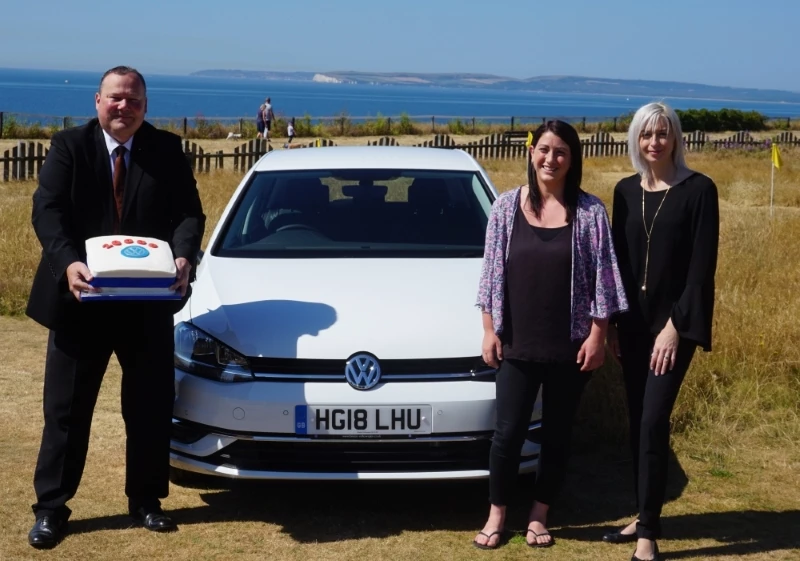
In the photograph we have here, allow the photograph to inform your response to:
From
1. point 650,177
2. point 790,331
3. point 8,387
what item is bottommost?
point 8,387

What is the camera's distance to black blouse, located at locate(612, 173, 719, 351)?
3.80m

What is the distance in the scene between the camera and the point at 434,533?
4371 millimetres

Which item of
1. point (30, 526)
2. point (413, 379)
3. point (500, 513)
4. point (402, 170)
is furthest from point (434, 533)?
point (402, 170)

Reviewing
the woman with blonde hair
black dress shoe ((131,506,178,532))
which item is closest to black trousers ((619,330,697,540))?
the woman with blonde hair

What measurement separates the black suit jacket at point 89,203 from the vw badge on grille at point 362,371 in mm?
739

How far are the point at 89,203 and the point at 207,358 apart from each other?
2.55ft

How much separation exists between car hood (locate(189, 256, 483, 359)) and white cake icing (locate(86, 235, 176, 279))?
18.5 inches

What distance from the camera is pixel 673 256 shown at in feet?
12.7

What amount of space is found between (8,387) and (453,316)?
137 inches

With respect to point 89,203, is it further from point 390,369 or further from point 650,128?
point 650,128

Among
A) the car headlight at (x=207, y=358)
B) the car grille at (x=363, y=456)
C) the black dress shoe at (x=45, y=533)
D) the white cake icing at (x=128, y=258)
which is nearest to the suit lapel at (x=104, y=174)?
the white cake icing at (x=128, y=258)

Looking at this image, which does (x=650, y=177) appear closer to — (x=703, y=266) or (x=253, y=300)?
(x=703, y=266)

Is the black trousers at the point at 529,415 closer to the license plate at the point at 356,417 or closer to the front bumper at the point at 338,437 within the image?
the front bumper at the point at 338,437

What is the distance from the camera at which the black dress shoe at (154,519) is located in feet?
14.2
